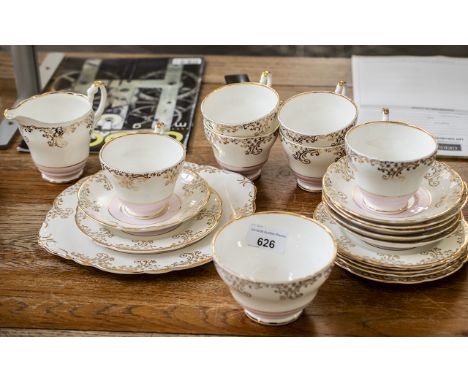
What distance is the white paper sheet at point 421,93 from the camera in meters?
1.68

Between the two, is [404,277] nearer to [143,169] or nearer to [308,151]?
[308,151]

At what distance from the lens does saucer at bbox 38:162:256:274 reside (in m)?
1.25

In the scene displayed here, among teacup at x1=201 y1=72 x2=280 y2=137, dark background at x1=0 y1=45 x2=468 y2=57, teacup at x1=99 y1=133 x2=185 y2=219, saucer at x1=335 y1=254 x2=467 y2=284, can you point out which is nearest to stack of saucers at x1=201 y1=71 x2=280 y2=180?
teacup at x1=201 y1=72 x2=280 y2=137

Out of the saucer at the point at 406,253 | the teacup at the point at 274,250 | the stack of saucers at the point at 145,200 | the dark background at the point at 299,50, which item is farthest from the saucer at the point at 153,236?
the dark background at the point at 299,50

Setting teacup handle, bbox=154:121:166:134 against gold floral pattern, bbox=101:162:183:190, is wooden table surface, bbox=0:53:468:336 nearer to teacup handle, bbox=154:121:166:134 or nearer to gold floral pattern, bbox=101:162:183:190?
gold floral pattern, bbox=101:162:183:190

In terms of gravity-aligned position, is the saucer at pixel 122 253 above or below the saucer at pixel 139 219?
below

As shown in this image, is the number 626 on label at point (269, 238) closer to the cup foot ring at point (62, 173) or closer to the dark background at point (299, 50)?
the cup foot ring at point (62, 173)

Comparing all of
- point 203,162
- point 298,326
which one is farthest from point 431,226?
point 203,162

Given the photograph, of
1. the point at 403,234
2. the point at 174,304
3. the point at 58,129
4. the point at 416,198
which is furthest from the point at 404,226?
the point at 58,129

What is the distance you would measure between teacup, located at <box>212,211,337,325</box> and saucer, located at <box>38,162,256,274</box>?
93 millimetres

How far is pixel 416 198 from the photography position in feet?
4.26

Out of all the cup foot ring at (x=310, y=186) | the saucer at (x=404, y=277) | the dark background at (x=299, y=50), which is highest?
the saucer at (x=404, y=277)

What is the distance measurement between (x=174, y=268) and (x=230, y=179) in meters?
0.29

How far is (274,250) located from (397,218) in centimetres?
21
